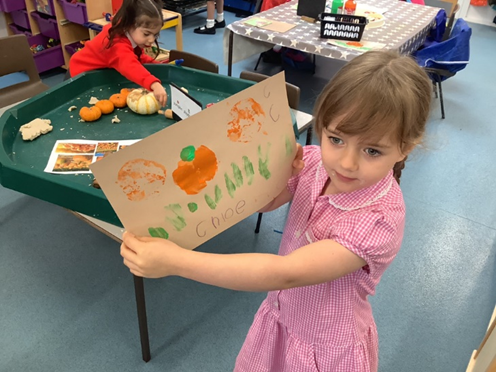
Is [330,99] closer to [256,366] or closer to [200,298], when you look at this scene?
[256,366]

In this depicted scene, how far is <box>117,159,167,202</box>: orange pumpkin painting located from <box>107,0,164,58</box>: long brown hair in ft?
4.85

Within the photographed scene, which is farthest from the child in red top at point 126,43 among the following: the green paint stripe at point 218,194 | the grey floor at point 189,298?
the green paint stripe at point 218,194

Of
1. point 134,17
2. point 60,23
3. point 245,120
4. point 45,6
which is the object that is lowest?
point 60,23

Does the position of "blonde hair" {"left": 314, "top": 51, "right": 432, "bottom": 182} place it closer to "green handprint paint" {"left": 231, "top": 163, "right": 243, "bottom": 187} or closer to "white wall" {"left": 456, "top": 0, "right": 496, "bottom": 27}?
"green handprint paint" {"left": 231, "top": 163, "right": 243, "bottom": 187}

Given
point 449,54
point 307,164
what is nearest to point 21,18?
point 449,54

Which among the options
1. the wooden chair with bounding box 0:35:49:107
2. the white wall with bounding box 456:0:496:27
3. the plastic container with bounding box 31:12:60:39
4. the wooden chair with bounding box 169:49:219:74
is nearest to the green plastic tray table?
the wooden chair with bounding box 169:49:219:74

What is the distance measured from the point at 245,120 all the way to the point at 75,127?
1.11m

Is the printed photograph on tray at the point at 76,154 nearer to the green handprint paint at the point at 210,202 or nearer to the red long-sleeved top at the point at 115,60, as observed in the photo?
the red long-sleeved top at the point at 115,60

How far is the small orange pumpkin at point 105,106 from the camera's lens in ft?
5.66

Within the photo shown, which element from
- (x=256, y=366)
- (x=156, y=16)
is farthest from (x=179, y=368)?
(x=156, y=16)

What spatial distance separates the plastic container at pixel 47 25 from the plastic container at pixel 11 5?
116 mm

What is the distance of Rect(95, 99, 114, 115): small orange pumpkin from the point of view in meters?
1.73

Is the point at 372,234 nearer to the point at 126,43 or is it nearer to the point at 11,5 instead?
the point at 126,43

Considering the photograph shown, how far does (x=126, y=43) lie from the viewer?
1.99 m
